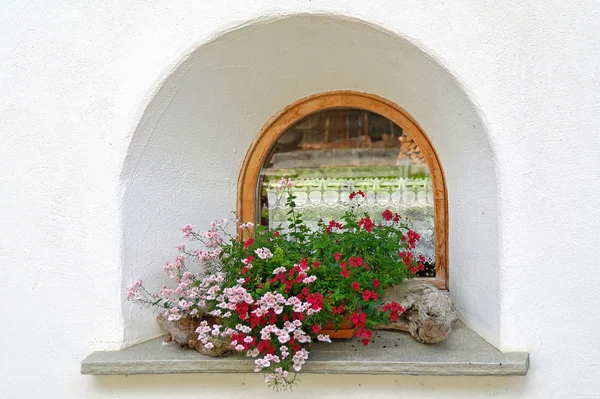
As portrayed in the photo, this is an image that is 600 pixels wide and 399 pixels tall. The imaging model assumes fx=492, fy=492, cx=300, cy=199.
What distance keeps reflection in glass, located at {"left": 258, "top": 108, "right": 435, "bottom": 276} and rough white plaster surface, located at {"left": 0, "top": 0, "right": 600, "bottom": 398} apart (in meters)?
0.27

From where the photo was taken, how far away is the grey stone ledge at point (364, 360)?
1.76m

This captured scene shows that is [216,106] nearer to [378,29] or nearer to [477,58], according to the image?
[378,29]

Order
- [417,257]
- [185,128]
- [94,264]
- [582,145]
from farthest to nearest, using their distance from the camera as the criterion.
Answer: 1. [417,257]
2. [185,128]
3. [94,264]
4. [582,145]

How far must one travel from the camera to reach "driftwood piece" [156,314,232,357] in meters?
1.86

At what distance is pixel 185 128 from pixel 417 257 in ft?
4.15

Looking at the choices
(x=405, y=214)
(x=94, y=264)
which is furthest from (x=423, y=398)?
(x=94, y=264)

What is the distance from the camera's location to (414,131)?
2453 mm

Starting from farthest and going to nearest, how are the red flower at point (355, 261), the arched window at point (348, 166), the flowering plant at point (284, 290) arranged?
the arched window at point (348, 166) < the red flower at point (355, 261) < the flowering plant at point (284, 290)

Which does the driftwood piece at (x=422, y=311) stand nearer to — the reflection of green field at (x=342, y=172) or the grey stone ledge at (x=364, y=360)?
the grey stone ledge at (x=364, y=360)

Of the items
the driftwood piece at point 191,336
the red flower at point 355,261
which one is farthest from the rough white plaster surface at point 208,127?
the red flower at point 355,261

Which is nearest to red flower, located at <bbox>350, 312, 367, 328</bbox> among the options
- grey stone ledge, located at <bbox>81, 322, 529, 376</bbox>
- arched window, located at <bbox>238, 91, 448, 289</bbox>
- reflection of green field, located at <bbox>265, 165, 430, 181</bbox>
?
grey stone ledge, located at <bbox>81, 322, 529, 376</bbox>

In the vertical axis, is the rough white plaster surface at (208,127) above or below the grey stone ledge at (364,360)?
above

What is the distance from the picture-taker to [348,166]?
8.55ft

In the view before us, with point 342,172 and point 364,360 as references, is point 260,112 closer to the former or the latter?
point 342,172
